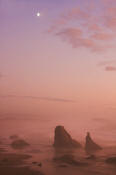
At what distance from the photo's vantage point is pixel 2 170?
75.2 meters

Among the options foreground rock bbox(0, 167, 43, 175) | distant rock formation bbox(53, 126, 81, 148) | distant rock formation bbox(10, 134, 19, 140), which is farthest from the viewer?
distant rock formation bbox(10, 134, 19, 140)

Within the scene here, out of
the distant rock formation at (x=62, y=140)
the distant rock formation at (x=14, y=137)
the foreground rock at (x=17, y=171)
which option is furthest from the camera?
the distant rock formation at (x=14, y=137)

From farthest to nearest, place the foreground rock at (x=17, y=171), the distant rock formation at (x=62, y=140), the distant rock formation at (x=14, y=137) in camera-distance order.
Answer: the distant rock formation at (x=14, y=137), the distant rock formation at (x=62, y=140), the foreground rock at (x=17, y=171)

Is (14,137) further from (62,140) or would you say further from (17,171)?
(17,171)

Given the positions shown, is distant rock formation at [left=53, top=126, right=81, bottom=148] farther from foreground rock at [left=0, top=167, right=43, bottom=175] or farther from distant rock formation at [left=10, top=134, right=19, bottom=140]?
foreground rock at [left=0, top=167, right=43, bottom=175]

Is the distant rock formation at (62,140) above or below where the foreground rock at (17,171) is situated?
above

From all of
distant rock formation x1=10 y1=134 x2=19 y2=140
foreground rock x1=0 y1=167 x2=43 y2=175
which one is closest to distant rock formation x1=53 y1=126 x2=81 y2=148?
distant rock formation x1=10 y1=134 x2=19 y2=140

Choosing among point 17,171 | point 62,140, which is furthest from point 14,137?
point 17,171

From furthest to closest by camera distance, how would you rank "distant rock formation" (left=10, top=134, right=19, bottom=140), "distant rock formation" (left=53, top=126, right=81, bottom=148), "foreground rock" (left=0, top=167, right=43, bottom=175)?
"distant rock formation" (left=10, top=134, right=19, bottom=140)
"distant rock formation" (left=53, top=126, right=81, bottom=148)
"foreground rock" (left=0, top=167, right=43, bottom=175)

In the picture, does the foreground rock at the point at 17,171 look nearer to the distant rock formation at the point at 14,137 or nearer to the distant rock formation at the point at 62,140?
the distant rock formation at the point at 62,140

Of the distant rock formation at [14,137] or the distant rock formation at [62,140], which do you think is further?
the distant rock formation at [14,137]

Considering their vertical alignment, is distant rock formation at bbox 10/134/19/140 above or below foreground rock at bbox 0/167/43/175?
above

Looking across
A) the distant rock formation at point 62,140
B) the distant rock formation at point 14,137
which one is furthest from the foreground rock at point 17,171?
the distant rock formation at point 14,137

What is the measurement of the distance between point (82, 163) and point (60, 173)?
1759cm
